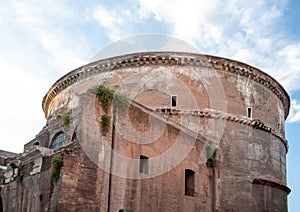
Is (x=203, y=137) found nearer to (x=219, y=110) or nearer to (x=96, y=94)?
(x=219, y=110)

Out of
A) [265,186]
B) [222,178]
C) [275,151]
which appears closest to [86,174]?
[222,178]

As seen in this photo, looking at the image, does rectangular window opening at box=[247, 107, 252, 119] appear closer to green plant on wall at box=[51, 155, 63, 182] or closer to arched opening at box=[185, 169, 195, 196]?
arched opening at box=[185, 169, 195, 196]

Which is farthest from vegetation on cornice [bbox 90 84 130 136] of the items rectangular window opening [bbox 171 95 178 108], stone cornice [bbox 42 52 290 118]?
stone cornice [bbox 42 52 290 118]

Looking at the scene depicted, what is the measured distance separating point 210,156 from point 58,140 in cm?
655

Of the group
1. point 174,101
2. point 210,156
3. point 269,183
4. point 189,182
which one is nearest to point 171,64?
point 174,101

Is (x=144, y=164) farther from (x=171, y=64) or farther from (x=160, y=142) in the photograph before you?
(x=171, y=64)

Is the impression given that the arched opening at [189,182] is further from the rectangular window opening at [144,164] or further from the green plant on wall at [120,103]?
the green plant on wall at [120,103]

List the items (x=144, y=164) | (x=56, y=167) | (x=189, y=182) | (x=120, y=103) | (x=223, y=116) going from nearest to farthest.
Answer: (x=56, y=167) → (x=120, y=103) → (x=144, y=164) → (x=189, y=182) → (x=223, y=116)

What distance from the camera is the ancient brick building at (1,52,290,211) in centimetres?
1280

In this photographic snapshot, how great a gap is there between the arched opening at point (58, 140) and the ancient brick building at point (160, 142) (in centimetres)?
3

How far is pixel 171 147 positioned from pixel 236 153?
492cm

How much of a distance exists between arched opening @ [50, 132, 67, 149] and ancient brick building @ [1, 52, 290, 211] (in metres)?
0.03

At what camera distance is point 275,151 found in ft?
70.5

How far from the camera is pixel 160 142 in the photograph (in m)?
15.5
